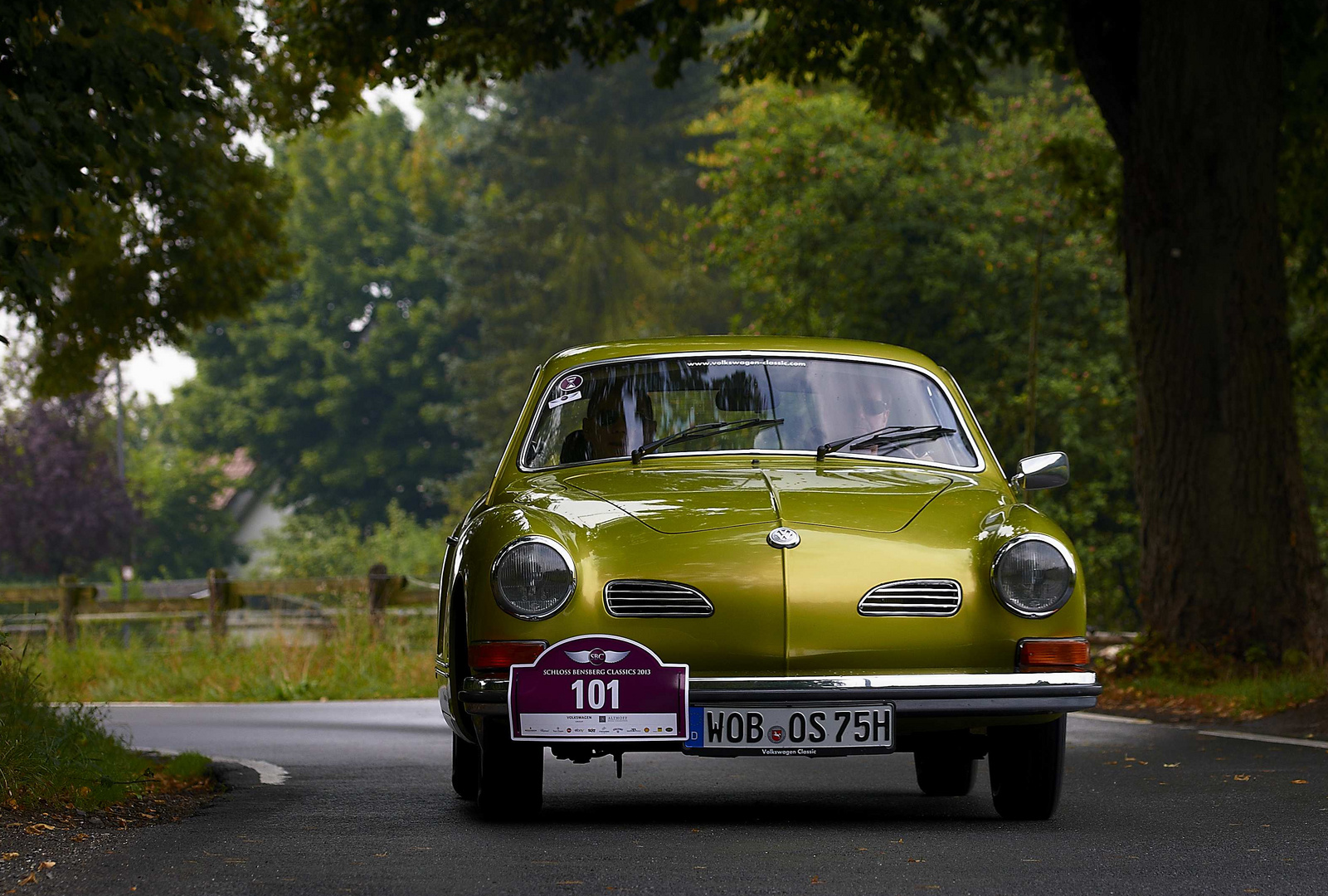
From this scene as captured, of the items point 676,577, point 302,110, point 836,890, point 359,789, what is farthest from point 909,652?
point 302,110

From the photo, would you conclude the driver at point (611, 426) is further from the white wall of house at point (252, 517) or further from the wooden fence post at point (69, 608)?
the white wall of house at point (252, 517)

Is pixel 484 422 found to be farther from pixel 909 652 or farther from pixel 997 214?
pixel 909 652

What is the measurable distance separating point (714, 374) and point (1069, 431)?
22372 millimetres

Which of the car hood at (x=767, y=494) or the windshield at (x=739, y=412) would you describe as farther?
the windshield at (x=739, y=412)

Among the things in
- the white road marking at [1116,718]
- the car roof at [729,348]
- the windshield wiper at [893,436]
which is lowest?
the white road marking at [1116,718]

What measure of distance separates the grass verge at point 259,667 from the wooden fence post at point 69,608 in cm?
320

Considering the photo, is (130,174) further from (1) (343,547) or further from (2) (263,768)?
(1) (343,547)

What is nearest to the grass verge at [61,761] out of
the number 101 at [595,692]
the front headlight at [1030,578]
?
the number 101 at [595,692]

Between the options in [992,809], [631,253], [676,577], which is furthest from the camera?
[631,253]

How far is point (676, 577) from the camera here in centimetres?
651

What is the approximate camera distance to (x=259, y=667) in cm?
2031

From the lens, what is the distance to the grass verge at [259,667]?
19641 mm

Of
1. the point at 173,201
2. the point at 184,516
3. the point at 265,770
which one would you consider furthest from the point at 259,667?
the point at 184,516

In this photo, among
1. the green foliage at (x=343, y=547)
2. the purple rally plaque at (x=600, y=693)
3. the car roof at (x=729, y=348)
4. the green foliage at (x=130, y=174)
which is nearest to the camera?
the purple rally plaque at (x=600, y=693)
